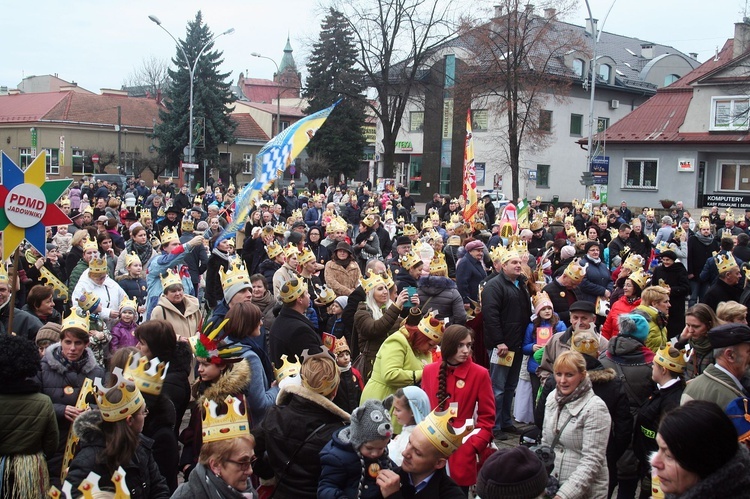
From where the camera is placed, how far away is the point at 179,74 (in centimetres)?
5356

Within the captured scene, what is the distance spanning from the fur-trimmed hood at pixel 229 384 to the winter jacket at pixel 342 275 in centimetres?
485

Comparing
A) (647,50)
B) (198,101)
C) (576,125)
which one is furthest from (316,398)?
(647,50)

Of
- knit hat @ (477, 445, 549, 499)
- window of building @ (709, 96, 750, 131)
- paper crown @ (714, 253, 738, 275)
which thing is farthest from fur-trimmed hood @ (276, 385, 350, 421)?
window of building @ (709, 96, 750, 131)

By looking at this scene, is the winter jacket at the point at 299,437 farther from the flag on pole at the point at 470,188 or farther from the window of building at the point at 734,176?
the window of building at the point at 734,176

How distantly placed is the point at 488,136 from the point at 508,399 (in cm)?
4294

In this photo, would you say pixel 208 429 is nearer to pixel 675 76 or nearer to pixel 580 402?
pixel 580 402

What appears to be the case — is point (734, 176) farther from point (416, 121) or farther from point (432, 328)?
point (432, 328)

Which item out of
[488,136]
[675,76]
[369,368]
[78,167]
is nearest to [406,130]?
[488,136]

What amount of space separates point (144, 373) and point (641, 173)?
131 ft

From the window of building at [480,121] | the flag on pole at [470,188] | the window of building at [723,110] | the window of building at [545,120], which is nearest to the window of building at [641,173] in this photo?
the window of building at [723,110]

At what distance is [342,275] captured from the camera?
32.6 ft

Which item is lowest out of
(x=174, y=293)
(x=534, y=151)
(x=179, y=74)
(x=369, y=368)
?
(x=369, y=368)

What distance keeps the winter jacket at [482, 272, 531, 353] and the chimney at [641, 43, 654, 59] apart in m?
53.3

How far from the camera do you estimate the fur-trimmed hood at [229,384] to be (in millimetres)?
4742
